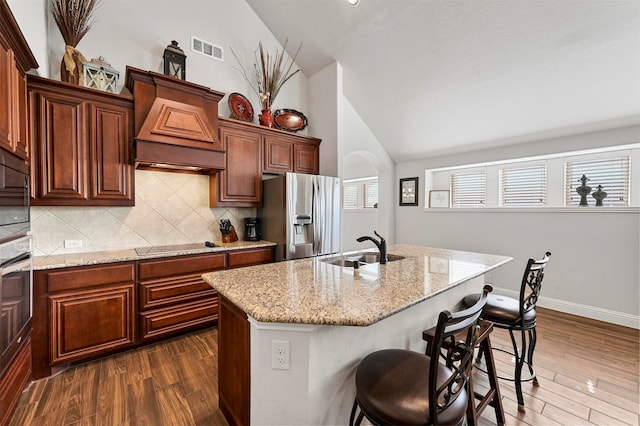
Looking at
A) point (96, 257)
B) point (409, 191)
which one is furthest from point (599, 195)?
point (96, 257)

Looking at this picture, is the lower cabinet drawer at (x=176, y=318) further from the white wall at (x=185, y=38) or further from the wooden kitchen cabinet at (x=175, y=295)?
the white wall at (x=185, y=38)

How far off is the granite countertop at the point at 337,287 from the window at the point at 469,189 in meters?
2.30

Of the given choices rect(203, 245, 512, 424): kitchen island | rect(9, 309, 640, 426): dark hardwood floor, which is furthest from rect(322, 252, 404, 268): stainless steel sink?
rect(9, 309, 640, 426): dark hardwood floor

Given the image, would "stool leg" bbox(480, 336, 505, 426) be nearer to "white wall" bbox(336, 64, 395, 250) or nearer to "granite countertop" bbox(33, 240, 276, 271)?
"granite countertop" bbox(33, 240, 276, 271)

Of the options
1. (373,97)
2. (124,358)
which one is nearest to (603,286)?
(373,97)

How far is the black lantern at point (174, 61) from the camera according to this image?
291 cm

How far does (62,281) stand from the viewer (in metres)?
2.07

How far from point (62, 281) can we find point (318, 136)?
10.8ft

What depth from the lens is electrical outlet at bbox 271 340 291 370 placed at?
3.89 feet

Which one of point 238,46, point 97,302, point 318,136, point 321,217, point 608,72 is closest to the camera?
point 97,302

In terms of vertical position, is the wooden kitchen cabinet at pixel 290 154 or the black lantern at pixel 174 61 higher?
the black lantern at pixel 174 61

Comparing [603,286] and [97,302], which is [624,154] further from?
[97,302]

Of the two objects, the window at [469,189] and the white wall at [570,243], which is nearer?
the white wall at [570,243]

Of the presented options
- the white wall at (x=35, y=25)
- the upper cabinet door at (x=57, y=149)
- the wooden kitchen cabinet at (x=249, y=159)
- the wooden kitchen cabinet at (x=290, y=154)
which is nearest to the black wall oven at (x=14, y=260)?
the upper cabinet door at (x=57, y=149)
